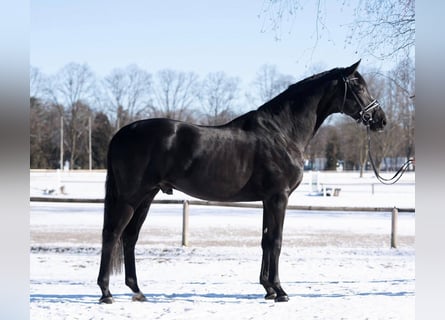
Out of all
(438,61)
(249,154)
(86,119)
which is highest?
(86,119)

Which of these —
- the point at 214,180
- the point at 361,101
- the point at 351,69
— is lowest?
the point at 214,180

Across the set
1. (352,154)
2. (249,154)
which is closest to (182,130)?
(249,154)

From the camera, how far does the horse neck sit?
4.96 metres

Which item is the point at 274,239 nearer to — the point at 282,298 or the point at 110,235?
the point at 282,298

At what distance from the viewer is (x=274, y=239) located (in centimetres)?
473

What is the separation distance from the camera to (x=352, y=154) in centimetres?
4928

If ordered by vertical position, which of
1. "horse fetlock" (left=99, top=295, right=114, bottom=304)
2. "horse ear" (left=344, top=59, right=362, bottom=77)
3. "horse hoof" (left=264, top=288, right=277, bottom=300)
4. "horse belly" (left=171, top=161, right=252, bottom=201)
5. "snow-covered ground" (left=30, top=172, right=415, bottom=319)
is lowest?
"snow-covered ground" (left=30, top=172, right=415, bottom=319)

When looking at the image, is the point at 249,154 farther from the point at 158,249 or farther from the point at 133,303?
the point at 158,249

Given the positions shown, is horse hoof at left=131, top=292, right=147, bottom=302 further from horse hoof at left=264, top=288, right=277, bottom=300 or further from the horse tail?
horse hoof at left=264, top=288, right=277, bottom=300

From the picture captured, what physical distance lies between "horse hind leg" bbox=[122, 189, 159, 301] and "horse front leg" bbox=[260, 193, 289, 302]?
1.18 metres

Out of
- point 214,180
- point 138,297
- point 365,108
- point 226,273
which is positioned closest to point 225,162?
point 214,180

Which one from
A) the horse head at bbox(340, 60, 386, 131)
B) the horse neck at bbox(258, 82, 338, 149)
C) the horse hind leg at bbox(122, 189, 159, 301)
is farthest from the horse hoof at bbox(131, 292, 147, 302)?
the horse head at bbox(340, 60, 386, 131)

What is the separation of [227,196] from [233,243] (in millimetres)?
4870

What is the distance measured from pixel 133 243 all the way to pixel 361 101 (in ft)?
9.02
